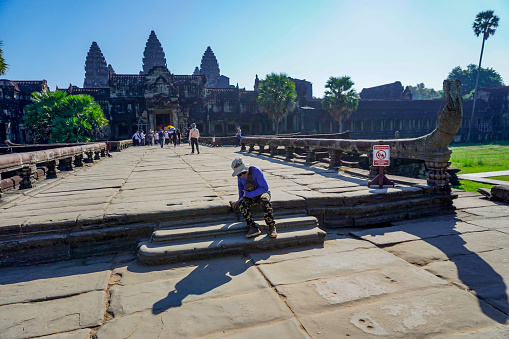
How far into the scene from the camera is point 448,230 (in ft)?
13.6

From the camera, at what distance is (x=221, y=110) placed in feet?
118

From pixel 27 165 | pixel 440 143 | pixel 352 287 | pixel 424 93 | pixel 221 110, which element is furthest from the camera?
pixel 424 93

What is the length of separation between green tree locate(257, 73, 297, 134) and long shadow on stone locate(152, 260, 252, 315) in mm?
30429

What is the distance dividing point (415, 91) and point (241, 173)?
10126 centimetres

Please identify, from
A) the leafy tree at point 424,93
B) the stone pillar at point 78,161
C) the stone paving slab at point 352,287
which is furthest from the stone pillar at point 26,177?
the leafy tree at point 424,93

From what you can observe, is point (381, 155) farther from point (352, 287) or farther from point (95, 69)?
point (95, 69)

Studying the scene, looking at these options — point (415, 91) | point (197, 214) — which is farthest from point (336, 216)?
point (415, 91)

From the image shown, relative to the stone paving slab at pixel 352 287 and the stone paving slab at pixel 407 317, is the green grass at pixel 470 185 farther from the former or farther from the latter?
the stone paving slab at pixel 407 317

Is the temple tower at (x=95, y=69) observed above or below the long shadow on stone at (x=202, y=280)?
above

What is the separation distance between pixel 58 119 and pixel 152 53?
46365 millimetres

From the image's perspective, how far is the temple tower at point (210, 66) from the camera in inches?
2537

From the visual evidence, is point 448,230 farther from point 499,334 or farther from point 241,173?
point 241,173

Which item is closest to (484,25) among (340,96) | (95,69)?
(340,96)

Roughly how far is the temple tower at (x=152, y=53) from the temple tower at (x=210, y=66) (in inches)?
376
